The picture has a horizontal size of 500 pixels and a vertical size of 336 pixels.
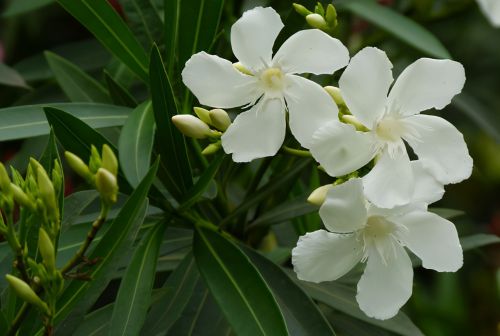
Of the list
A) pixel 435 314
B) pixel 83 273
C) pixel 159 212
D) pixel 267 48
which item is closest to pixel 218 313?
pixel 159 212

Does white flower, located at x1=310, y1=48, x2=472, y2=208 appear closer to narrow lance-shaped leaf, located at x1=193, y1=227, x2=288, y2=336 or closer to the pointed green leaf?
narrow lance-shaped leaf, located at x1=193, y1=227, x2=288, y2=336

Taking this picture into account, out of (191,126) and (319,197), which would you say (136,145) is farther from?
(319,197)

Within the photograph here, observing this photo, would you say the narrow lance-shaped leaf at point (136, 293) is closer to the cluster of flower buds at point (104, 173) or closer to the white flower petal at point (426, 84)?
the cluster of flower buds at point (104, 173)

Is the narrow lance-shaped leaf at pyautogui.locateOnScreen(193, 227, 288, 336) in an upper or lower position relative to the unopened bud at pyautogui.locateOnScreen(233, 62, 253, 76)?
lower

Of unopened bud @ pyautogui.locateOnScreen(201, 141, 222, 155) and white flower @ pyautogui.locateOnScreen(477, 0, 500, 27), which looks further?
white flower @ pyautogui.locateOnScreen(477, 0, 500, 27)

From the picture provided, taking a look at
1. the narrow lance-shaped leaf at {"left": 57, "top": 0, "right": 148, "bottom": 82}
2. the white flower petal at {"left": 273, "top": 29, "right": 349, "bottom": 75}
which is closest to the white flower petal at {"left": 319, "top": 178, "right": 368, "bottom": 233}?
the white flower petal at {"left": 273, "top": 29, "right": 349, "bottom": 75}
